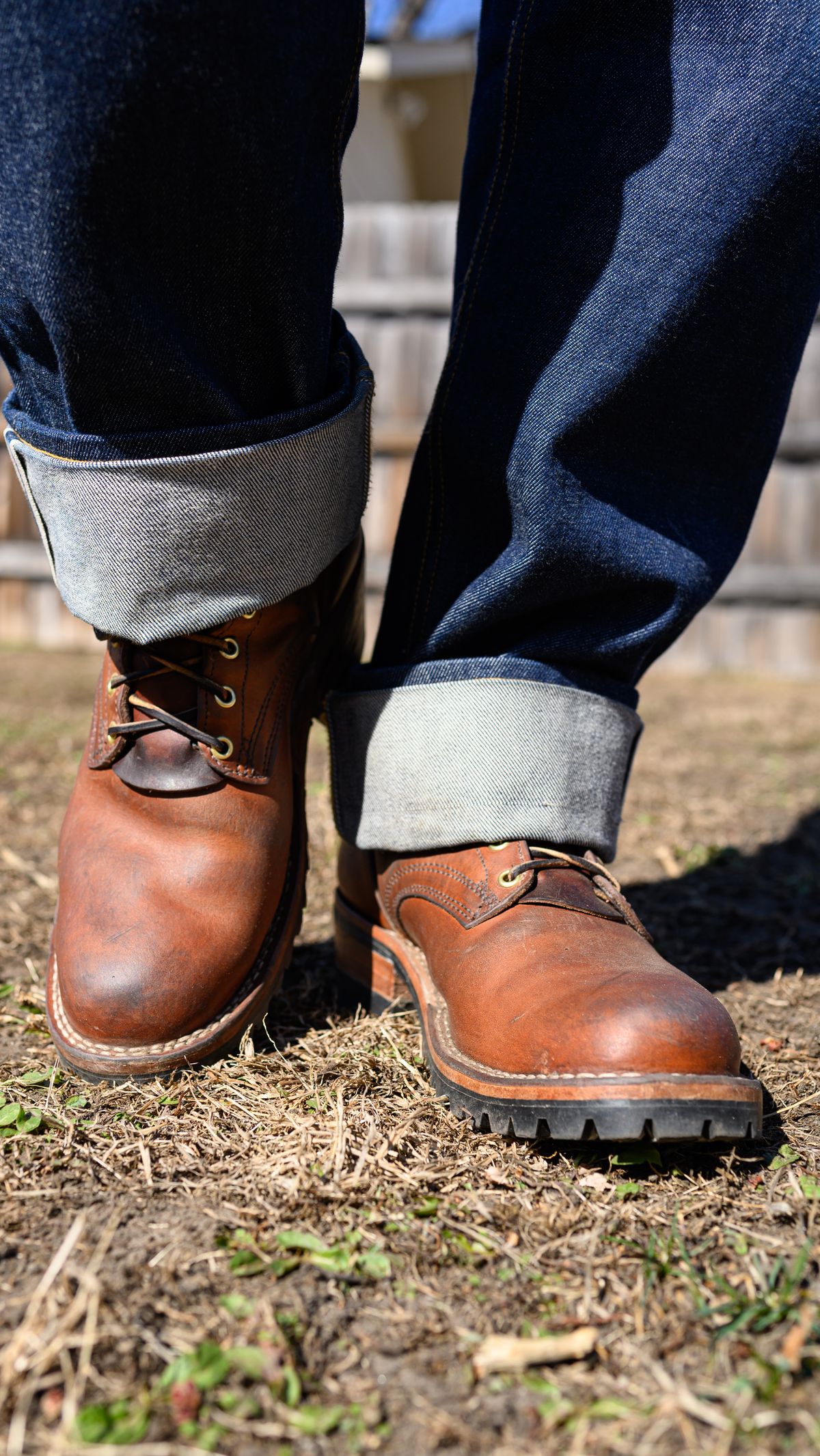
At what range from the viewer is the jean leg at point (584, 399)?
1.09 meters

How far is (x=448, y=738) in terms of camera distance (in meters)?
1.23

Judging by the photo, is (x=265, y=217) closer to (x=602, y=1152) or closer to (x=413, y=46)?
(x=602, y=1152)

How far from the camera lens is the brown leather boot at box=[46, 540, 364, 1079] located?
1091 millimetres

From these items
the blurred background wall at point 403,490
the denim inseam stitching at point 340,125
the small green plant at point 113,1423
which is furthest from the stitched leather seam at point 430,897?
the blurred background wall at point 403,490

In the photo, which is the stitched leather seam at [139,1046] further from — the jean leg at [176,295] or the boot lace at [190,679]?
the jean leg at [176,295]

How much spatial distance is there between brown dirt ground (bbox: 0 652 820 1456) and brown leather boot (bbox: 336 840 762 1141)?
0.06m

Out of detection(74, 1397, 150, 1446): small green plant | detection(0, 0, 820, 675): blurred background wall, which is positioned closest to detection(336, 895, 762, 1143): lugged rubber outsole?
detection(74, 1397, 150, 1446): small green plant

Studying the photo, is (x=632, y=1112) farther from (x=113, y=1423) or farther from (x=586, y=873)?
(x=113, y=1423)

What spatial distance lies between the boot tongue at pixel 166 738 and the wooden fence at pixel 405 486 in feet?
12.7

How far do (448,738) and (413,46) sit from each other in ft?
26.2

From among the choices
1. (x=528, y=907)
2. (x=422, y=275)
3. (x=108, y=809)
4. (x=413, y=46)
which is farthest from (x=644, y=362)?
(x=413, y=46)

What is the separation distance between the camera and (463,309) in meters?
1.20

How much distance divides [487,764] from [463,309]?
0.52 m

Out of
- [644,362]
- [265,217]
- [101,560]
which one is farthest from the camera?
[644,362]
